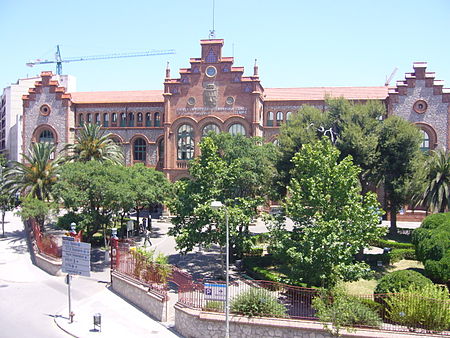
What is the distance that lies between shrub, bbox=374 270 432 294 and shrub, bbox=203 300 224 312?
683cm

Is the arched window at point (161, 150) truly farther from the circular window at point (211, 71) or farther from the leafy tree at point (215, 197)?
the leafy tree at point (215, 197)

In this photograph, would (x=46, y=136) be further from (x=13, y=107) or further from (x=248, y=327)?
(x=248, y=327)

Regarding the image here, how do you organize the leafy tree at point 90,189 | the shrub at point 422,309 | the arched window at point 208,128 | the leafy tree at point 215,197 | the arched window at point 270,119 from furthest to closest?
the arched window at point 270,119 < the arched window at point 208,128 < the leafy tree at point 90,189 < the leafy tree at point 215,197 < the shrub at point 422,309

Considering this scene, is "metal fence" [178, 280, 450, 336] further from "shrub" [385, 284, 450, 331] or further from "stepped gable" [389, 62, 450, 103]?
"stepped gable" [389, 62, 450, 103]

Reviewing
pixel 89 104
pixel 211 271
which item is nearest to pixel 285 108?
pixel 89 104

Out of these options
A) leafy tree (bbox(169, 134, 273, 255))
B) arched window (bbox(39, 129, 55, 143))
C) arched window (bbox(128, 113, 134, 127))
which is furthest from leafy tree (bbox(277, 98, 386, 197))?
arched window (bbox(39, 129, 55, 143))

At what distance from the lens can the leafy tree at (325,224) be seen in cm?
1902

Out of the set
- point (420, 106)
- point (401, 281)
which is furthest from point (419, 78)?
point (401, 281)

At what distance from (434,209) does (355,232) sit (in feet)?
55.8

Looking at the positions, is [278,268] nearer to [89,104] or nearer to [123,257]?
[123,257]

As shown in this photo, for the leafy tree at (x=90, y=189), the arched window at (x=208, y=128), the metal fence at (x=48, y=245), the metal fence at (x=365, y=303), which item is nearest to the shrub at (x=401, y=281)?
the metal fence at (x=365, y=303)

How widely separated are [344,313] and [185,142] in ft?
118

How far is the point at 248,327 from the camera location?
1678cm

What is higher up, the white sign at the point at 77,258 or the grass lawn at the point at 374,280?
the white sign at the point at 77,258
